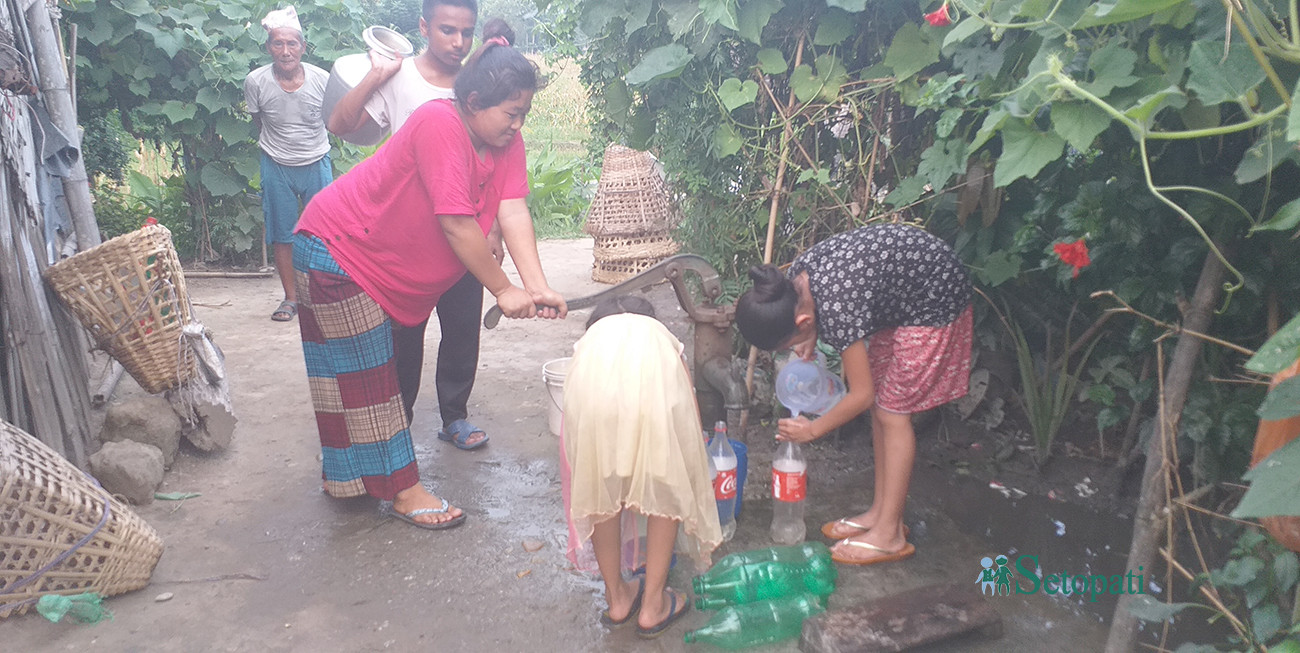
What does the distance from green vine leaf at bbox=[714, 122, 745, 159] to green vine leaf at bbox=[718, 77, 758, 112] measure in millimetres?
141

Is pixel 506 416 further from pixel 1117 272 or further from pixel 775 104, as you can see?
pixel 1117 272

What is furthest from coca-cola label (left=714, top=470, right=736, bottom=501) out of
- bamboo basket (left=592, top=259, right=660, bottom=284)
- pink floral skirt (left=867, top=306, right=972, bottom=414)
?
bamboo basket (left=592, top=259, right=660, bottom=284)

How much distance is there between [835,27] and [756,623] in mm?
2365

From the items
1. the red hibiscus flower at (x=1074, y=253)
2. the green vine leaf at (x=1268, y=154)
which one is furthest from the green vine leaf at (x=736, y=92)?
the green vine leaf at (x=1268, y=154)

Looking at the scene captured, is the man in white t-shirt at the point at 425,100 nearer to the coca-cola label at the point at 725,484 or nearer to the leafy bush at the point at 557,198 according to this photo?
the coca-cola label at the point at 725,484

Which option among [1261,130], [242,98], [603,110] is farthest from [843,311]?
[242,98]

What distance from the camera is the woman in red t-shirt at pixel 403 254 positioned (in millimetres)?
2809

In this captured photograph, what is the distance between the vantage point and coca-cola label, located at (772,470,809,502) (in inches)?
116

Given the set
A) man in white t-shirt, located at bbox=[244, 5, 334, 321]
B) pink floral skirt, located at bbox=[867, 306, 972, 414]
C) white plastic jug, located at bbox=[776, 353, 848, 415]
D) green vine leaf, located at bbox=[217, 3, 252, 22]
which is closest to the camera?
pink floral skirt, located at bbox=[867, 306, 972, 414]

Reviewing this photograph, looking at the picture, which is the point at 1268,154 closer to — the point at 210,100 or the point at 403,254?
the point at 403,254

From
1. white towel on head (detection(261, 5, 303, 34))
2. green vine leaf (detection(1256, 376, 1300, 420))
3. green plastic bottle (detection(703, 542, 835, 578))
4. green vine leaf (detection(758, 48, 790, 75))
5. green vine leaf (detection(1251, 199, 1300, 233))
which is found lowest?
green plastic bottle (detection(703, 542, 835, 578))

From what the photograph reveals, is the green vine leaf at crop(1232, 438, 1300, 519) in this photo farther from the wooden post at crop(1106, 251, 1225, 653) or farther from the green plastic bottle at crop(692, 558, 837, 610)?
the green plastic bottle at crop(692, 558, 837, 610)

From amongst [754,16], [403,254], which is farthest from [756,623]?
[754,16]

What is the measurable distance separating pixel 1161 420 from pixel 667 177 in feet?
9.61
